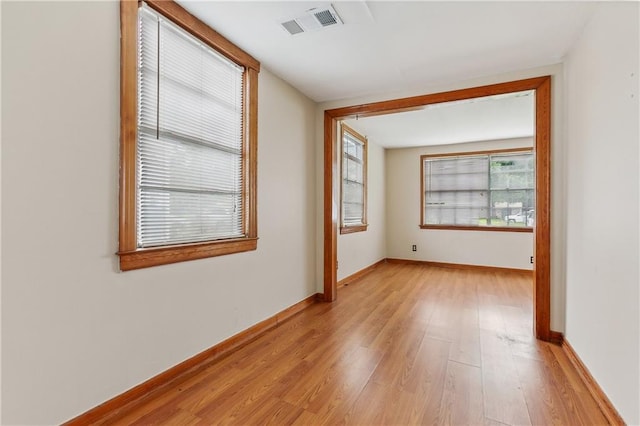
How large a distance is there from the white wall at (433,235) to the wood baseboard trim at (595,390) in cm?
337

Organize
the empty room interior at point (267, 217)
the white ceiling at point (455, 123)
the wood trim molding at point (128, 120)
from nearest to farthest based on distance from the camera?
the empty room interior at point (267, 217) → the wood trim molding at point (128, 120) → the white ceiling at point (455, 123)

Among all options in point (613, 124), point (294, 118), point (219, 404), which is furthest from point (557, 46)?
point (219, 404)

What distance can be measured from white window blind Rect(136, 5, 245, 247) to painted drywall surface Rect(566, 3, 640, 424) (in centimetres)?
249

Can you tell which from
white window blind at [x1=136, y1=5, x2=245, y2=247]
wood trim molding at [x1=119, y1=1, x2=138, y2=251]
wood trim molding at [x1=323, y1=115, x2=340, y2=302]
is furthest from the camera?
wood trim molding at [x1=323, y1=115, x2=340, y2=302]

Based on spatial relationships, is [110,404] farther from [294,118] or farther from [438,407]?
[294,118]

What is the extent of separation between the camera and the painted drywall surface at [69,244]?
1.29 metres

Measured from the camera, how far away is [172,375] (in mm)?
1964

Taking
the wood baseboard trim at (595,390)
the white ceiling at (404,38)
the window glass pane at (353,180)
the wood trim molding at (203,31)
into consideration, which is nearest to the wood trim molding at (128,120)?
the wood trim molding at (203,31)

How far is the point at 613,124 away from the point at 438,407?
1.86 meters

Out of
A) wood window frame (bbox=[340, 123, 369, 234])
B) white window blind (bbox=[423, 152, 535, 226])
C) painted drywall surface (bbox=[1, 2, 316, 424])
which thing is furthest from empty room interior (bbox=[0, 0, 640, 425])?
white window blind (bbox=[423, 152, 535, 226])

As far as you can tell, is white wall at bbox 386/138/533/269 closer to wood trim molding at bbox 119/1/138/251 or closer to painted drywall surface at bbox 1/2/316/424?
painted drywall surface at bbox 1/2/316/424

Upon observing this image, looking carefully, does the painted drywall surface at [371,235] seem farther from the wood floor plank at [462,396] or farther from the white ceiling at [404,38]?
the wood floor plank at [462,396]

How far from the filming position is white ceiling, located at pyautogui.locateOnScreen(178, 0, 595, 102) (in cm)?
197

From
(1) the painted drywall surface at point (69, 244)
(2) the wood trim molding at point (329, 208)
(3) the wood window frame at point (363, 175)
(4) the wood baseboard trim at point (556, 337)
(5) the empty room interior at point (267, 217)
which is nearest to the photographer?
(1) the painted drywall surface at point (69, 244)
